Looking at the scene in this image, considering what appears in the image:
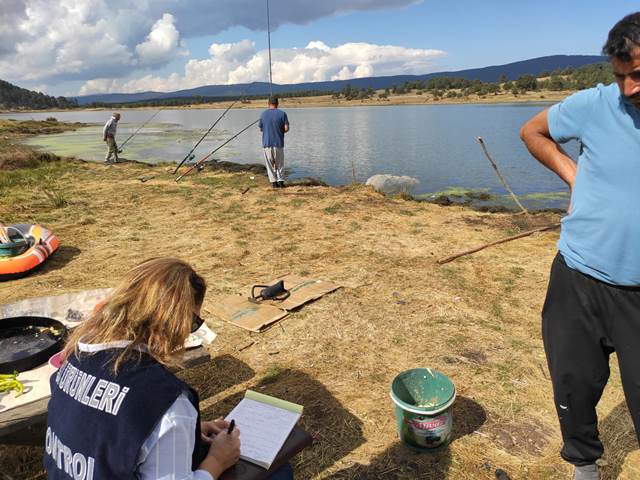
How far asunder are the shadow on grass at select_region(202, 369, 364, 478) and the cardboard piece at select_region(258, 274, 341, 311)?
99 centimetres

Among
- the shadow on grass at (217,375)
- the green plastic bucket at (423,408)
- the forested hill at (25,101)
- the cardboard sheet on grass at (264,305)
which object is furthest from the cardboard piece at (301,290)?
the forested hill at (25,101)

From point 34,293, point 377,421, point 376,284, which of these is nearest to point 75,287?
point 34,293

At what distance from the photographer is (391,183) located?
1157cm

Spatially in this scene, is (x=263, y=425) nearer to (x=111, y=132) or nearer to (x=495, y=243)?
(x=495, y=243)

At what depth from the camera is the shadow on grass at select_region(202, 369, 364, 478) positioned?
8.08 feet

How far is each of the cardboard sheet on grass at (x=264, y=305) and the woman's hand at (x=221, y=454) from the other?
234cm

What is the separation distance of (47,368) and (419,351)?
2550mm

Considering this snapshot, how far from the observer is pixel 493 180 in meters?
13.0

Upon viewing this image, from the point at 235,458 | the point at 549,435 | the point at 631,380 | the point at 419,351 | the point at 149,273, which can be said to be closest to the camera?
the point at 149,273

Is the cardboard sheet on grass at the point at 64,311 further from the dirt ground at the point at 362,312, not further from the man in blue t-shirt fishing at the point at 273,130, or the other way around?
the man in blue t-shirt fishing at the point at 273,130

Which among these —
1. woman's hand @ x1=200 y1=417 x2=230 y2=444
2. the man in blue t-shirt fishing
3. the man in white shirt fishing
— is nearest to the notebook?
woman's hand @ x1=200 y1=417 x2=230 y2=444

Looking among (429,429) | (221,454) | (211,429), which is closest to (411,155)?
(429,429)

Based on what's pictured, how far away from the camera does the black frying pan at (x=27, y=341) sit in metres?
2.20

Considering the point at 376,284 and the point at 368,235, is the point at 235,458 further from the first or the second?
the point at 368,235
